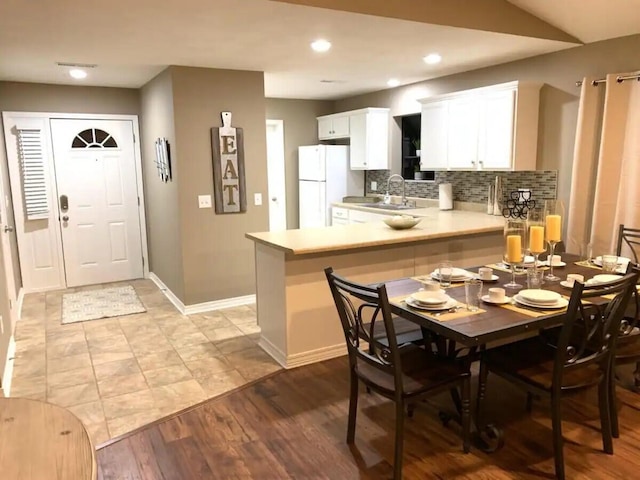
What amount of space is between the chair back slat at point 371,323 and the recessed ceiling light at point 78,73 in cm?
368

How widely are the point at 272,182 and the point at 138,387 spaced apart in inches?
170

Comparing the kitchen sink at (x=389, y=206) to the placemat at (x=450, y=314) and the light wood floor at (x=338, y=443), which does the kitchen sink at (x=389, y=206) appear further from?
the placemat at (x=450, y=314)

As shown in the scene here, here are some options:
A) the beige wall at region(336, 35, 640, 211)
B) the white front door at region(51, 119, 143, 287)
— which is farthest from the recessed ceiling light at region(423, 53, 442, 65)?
the white front door at region(51, 119, 143, 287)

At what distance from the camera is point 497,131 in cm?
440

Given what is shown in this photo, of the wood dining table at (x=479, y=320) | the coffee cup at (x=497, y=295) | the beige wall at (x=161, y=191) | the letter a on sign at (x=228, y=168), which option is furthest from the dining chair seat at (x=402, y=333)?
the beige wall at (x=161, y=191)

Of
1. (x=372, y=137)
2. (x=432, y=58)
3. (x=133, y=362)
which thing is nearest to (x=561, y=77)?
(x=432, y=58)

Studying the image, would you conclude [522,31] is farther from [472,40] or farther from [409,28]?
[409,28]

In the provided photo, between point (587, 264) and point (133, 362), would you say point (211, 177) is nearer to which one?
point (133, 362)

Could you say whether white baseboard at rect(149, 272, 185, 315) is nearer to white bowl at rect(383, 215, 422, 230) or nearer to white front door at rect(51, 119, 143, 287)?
white front door at rect(51, 119, 143, 287)

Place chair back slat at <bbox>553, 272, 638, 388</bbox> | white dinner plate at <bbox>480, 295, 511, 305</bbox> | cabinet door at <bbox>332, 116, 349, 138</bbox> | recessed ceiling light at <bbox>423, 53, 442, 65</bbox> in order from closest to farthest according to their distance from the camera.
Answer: chair back slat at <bbox>553, 272, 638, 388</bbox> → white dinner plate at <bbox>480, 295, 511, 305</bbox> → recessed ceiling light at <bbox>423, 53, 442, 65</bbox> → cabinet door at <bbox>332, 116, 349, 138</bbox>

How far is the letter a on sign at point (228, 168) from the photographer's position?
4641 millimetres

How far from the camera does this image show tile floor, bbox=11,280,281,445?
298 cm

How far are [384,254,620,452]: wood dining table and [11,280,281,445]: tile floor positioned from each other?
51.2 inches

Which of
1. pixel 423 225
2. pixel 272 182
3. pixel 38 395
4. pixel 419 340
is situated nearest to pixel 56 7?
pixel 38 395
